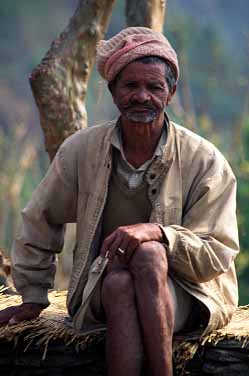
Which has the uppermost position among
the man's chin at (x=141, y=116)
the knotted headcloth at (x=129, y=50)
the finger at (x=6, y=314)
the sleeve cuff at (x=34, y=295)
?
the knotted headcloth at (x=129, y=50)

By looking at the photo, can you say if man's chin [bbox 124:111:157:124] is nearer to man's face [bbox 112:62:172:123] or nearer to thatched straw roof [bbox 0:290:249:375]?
man's face [bbox 112:62:172:123]

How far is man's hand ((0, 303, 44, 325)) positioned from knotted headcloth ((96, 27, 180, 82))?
3.80ft

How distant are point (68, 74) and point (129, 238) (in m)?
2.53

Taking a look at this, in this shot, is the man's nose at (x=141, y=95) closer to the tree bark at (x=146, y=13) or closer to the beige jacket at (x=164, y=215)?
the beige jacket at (x=164, y=215)

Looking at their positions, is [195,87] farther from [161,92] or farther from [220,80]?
[161,92]

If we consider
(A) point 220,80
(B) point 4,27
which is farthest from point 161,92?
(A) point 220,80

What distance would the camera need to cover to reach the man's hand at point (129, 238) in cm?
420

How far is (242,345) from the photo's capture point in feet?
14.8

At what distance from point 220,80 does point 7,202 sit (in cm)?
989

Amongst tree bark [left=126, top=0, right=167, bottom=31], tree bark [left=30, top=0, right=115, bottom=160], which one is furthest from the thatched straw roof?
tree bark [left=126, top=0, right=167, bottom=31]

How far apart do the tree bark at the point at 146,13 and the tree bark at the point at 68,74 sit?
0.25 meters

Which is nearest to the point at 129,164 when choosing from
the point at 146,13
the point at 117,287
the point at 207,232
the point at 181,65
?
the point at 207,232

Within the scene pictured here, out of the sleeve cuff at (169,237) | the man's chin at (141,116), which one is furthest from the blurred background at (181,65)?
the sleeve cuff at (169,237)

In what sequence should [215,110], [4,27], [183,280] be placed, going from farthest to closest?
[215,110], [4,27], [183,280]
